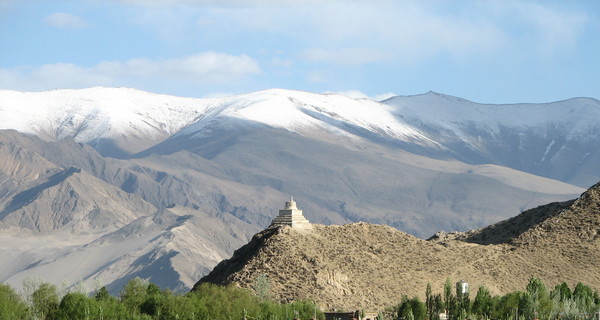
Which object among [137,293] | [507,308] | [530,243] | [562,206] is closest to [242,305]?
[137,293]

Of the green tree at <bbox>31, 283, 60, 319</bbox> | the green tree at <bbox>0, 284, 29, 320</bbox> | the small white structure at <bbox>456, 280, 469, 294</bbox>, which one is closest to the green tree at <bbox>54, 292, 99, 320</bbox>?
the green tree at <bbox>0, 284, 29, 320</bbox>

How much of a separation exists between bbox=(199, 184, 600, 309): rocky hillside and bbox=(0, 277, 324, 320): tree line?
1128 centimetres

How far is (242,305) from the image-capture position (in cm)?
13650

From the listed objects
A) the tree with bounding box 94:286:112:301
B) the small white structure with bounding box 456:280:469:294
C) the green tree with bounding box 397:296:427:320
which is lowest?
the green tree with bounding box 397:296:427:320

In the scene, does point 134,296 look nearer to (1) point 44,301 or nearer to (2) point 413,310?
(1) point 44,301

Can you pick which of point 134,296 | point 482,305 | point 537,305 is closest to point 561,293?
point 537,305

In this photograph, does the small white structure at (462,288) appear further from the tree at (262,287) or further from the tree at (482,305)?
the tree at (262,287)

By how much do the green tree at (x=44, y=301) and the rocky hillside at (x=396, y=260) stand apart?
72.5 feet

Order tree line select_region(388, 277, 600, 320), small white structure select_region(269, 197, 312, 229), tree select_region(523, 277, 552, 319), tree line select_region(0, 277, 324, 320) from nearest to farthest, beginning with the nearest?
tree line select_region(0, 277, 324, 320) < tree line select_region(388, 277, 600, 320) < tree select_region(523, 277, 552, 319) < small white structure select_region(269, 197, 312, 229)

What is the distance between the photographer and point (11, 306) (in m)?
130

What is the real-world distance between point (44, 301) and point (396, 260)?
45.6 meters

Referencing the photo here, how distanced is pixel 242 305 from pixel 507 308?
82.8 feet

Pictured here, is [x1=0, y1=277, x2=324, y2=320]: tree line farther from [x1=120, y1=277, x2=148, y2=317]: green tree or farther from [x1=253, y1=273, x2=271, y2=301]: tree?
[x1=253, y1=273, x2=271, y2=301]: tree

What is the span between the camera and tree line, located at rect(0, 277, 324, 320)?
130 metres
